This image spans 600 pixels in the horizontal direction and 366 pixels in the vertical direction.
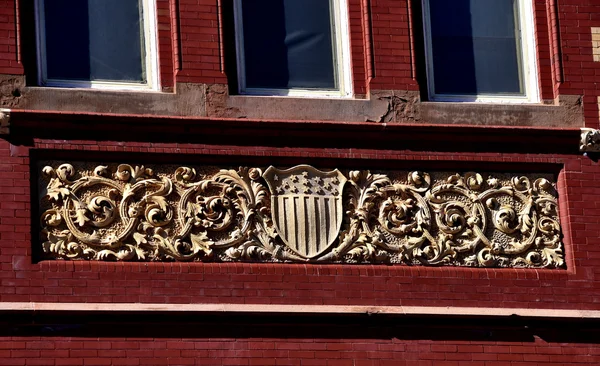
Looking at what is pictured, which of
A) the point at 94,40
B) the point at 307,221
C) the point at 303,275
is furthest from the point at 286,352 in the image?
the point at 94,40

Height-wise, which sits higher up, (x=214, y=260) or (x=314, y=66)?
(x=314, y=66)

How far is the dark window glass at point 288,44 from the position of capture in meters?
18.2

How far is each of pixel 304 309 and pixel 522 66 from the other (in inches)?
144

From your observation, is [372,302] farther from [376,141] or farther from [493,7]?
[493,7]

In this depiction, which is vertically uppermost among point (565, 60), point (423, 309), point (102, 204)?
point (565, 60)

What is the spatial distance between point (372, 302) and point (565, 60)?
3321mm

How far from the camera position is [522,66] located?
18.8 metres

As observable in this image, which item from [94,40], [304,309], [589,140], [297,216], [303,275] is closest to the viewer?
[304,309]

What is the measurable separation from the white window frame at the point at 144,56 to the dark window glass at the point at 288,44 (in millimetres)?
916

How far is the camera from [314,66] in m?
18.3

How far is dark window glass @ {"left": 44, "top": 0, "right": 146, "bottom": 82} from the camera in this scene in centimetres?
1772

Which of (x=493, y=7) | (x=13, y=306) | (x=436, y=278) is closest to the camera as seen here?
(x=13, y=306)

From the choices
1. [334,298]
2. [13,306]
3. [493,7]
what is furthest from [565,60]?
[13,306]

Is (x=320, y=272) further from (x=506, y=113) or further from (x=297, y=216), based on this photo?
(x=506, y=113)
